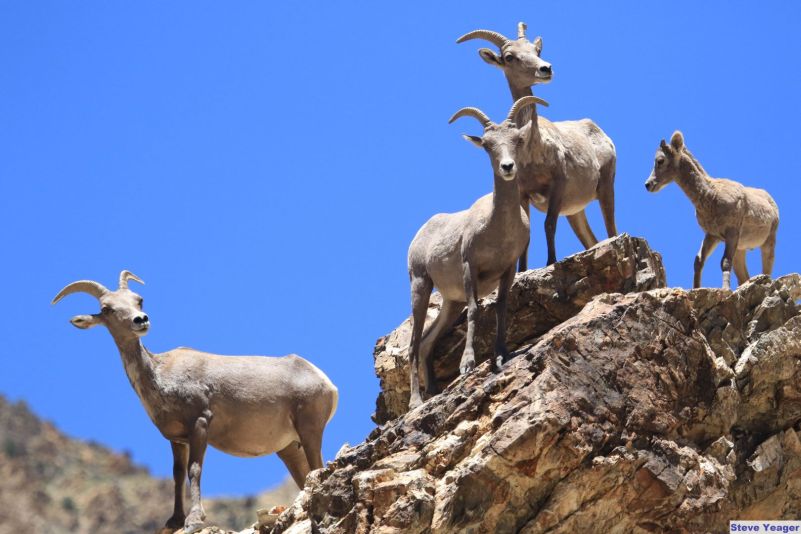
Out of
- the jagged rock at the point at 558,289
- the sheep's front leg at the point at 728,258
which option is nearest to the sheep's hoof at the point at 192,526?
the jagged rock at the point at 558,289

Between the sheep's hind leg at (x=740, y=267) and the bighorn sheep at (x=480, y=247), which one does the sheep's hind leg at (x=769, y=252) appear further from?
the bighorn sheep at (x=480, y=247)

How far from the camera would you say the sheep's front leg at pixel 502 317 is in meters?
14.0

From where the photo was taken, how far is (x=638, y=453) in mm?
13047

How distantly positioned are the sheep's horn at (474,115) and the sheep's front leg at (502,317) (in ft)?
5.62

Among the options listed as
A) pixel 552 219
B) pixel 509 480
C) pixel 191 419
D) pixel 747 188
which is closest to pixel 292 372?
pixel 191 419

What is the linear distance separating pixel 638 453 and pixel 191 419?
19.3 feet

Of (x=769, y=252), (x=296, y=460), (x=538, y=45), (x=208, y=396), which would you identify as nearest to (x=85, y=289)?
(x=208, y=396)

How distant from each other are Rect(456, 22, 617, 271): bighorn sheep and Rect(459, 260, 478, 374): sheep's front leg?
2.04 meters

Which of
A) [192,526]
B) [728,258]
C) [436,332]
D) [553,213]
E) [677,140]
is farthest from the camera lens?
[677,140]

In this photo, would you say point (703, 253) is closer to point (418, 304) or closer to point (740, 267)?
point (740, 267)

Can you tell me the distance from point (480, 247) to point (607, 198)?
4464 millimetres

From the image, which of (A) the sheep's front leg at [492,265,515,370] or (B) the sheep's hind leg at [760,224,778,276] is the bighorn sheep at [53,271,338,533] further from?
(B) the sheep's hind leg at [760,224,778,276]

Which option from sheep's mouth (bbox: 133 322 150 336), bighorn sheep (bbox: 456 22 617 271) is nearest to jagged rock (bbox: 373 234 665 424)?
bighorn sheep (bbox: 456 22 617 271)

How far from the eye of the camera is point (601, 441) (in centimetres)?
1288
